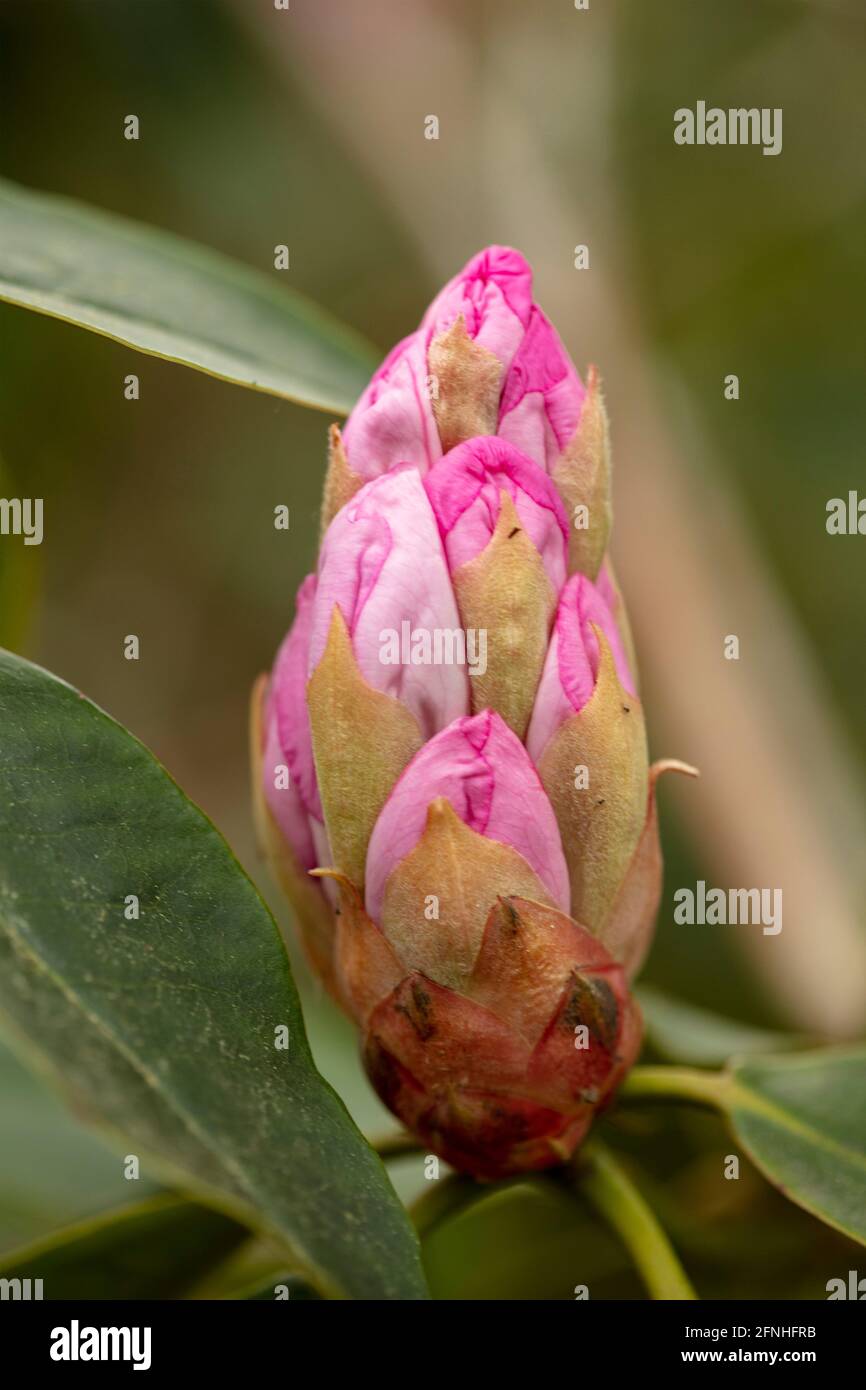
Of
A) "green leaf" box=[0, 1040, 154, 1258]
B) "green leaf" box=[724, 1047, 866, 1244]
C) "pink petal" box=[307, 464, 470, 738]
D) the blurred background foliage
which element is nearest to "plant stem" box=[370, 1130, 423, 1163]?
"green leaf" box=[724, 1047, 866, 1244]

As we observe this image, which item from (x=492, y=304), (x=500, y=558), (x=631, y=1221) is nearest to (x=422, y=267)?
(x=492, y=304)

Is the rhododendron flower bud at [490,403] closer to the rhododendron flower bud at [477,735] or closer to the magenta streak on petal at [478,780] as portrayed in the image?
the rhododendron flower bud at [477,735]

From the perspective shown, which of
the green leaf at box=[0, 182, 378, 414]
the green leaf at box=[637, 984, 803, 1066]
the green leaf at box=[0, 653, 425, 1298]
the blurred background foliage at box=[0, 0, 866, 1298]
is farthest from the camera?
the blurred background foliage at box=[0, 0, 866, 1298]

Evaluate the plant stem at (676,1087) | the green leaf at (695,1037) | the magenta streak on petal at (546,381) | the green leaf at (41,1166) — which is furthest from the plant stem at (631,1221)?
the green leaf at (41,1166)

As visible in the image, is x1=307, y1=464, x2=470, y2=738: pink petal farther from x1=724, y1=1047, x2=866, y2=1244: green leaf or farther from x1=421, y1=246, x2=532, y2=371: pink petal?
x1=724, y1=1047, x2=866, y2=1244: green leaf

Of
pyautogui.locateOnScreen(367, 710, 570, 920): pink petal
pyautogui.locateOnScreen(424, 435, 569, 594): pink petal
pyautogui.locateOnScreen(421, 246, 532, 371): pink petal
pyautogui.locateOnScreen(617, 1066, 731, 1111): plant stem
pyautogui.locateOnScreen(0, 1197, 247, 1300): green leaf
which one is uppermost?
pyautogui.locateOnScreen(421, 246, 532, 371): pink petal

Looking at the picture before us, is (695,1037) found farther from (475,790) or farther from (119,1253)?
(475,790)
